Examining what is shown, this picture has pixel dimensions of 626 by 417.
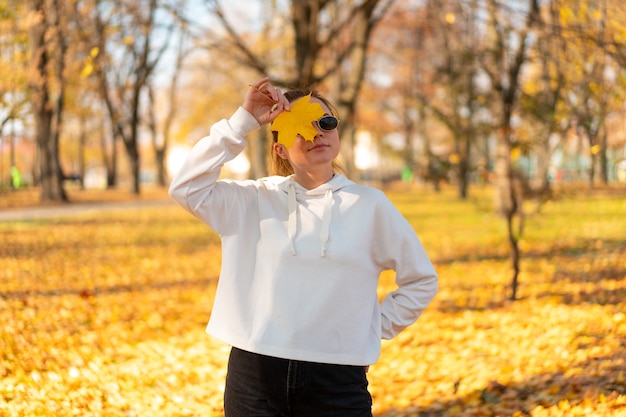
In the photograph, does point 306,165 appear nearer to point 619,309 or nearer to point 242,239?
point 242,239

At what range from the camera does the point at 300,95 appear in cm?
256

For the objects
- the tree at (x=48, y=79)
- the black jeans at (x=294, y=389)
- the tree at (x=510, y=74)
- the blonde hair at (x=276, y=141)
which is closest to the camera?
the black jeans at (x=294, y=389)

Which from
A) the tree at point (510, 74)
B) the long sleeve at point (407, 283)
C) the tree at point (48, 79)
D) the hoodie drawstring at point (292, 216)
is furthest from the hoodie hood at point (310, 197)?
the tree at point (48, 79)

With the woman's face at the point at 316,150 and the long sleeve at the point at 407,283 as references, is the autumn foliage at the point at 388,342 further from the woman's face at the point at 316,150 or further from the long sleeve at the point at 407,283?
the woman's face at the point at 316,150

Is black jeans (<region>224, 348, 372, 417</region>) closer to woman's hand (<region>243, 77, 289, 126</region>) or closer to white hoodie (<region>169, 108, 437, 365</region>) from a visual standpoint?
white hoodie (<region>169, 108, 437, 365</region>)

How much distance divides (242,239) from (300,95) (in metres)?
0.54

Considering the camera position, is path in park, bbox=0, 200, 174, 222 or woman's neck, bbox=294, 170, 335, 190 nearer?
woman's neck, bbox=294, 170, 335, 190

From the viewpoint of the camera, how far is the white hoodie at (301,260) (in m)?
2.32

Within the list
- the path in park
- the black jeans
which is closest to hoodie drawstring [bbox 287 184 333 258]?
the black jeans

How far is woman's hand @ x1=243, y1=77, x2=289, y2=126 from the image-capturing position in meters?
2.41

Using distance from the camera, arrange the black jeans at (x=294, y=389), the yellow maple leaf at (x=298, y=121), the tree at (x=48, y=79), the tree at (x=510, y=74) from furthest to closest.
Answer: the tree at (x=48, y=79) → the tree at (x=510, y=74) → the yellow maple leaf at (x=298, y=121) → the black jeans at (x=294, y=389)

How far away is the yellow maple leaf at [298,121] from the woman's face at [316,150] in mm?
37

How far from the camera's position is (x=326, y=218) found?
7.80 ft

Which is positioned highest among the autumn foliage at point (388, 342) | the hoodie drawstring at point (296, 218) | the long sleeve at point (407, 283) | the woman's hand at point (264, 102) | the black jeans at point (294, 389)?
the woman's hand at point (264, 102)
